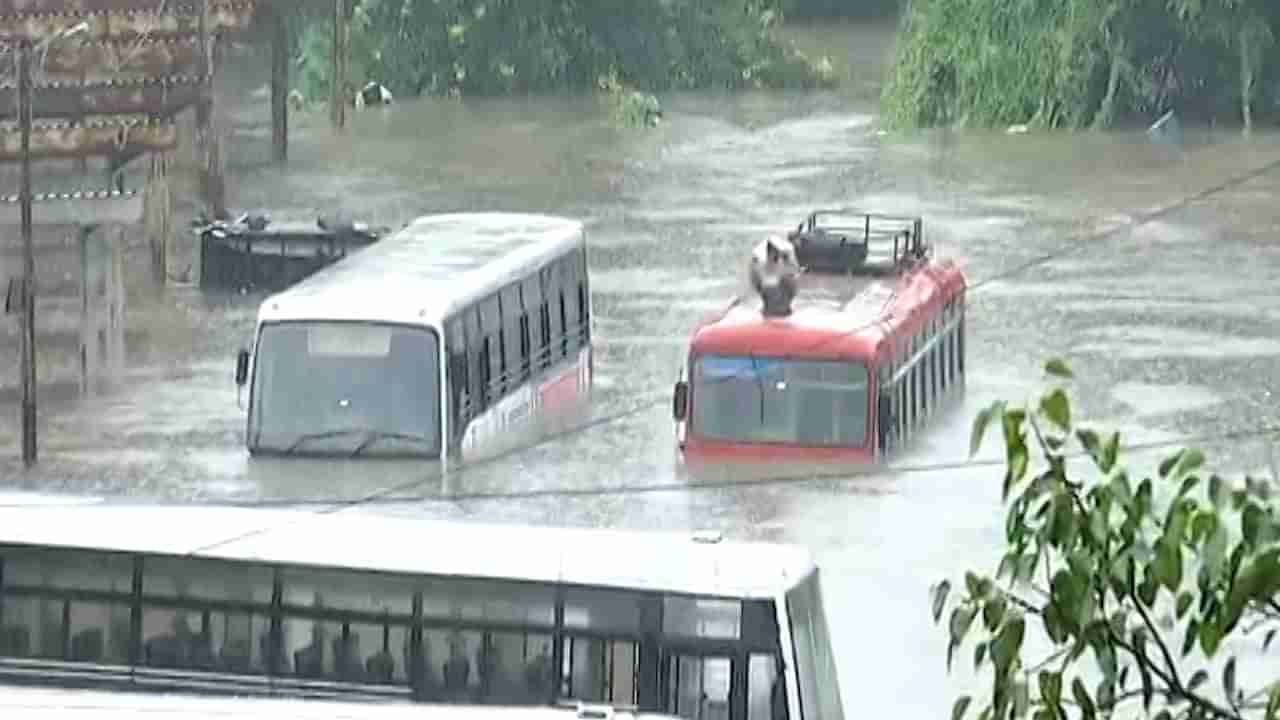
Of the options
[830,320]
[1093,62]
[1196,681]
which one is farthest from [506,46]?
[1196,681]

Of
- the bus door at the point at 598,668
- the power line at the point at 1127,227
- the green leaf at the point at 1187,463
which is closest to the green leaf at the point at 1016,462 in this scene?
the green leaf at the point at 1187,463

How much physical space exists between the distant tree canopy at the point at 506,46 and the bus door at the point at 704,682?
114ft

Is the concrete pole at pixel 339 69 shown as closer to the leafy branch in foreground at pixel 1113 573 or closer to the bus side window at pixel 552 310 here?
the bus side window at pixel 552 310

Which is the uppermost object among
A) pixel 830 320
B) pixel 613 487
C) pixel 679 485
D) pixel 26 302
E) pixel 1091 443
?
pixel 1091 443

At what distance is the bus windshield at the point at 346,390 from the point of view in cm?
2102

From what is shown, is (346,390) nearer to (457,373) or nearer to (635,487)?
(457,373)

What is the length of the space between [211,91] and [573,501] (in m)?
12.9

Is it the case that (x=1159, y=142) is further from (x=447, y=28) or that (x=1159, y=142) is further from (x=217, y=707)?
(x=217, y=707)

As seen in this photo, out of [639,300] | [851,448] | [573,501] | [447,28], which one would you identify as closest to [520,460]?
[573,501]

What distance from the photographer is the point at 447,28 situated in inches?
1882

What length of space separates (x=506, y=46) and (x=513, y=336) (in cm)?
2531

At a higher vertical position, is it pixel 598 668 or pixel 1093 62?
pixel 598 668

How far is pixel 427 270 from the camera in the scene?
73.7 ft

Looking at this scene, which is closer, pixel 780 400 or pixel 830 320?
pixel 780 400
